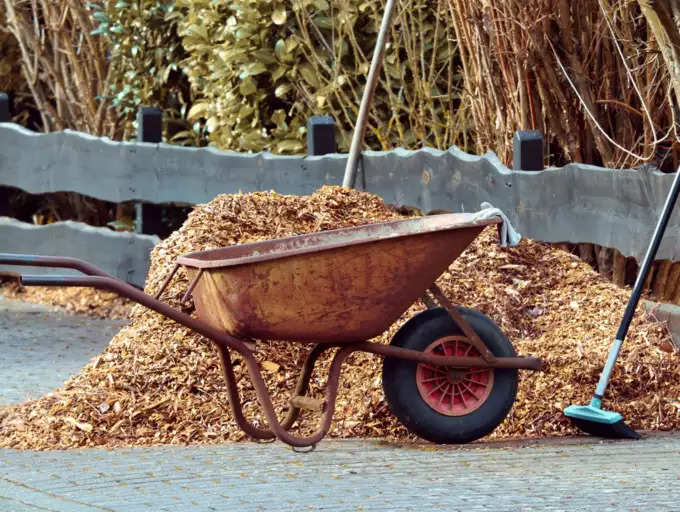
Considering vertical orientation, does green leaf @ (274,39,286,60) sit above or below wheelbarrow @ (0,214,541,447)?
above

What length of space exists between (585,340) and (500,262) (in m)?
0.84

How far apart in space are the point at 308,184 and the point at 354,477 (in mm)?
3740

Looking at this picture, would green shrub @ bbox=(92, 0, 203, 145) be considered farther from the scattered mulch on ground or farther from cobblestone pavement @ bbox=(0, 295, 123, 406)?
cobblestone pavement @ bbox=(0, 295, 123, 406)

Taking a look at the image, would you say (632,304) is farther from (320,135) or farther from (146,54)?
(146,54)

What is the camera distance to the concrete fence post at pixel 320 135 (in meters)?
8.26

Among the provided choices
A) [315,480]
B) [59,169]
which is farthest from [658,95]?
[59,169]

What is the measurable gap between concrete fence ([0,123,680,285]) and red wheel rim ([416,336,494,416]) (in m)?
1.45

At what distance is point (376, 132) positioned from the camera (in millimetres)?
8789

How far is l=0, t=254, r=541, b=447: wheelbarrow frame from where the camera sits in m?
4.63

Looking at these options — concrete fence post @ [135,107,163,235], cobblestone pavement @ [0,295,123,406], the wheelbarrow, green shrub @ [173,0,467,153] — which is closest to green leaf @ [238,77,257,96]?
green shrub @ [173,0,467,153]

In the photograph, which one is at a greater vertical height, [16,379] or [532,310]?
[532,310]

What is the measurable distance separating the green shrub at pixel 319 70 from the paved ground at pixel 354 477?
12.6ft

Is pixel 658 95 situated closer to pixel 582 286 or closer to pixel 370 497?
pixel 582 286

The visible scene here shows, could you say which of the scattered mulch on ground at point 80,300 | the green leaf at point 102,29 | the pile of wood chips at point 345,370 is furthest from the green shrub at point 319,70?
the pile of wood chips at point 345,370
